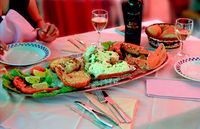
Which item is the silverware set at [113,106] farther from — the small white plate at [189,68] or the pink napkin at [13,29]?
the pink napkin at [13,29]

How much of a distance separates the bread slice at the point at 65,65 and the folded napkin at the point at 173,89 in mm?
372

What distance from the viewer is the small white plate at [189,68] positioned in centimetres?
114

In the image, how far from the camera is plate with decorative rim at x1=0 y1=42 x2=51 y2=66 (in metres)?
1.34

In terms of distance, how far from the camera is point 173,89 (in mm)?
1057

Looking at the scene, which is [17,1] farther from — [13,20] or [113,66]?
[113,66]

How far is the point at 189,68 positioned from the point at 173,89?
0.72 ft

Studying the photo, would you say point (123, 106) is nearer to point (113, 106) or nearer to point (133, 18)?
point (113, 106)

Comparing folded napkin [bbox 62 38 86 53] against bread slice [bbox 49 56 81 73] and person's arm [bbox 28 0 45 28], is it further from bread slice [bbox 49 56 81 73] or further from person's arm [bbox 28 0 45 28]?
person's arm [bbox 28 0 45 28]

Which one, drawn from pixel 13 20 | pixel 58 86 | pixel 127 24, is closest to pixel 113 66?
pixel 58 86

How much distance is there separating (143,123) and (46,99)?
1.44 feet

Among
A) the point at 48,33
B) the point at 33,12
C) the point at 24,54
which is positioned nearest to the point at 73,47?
the point at 48,33

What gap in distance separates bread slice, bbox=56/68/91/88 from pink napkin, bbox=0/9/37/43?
2.13 ft

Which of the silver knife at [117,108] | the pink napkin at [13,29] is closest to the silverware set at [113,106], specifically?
the silver knife at [117,108]

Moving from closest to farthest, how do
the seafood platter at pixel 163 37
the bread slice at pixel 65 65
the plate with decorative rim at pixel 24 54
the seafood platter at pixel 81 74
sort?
Result: the seafood platter at pixel 81 74, the bread slice at pixel 65 65, the plate with decorative rim at pixel 24 54, the seafood platter at pixel 163 37
